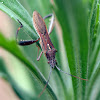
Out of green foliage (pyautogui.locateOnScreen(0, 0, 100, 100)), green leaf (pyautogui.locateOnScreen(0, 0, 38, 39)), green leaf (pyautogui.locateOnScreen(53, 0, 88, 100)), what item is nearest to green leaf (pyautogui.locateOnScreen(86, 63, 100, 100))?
green foliage (pyautogui.locateOnScreen(0, 0, 100, 100))

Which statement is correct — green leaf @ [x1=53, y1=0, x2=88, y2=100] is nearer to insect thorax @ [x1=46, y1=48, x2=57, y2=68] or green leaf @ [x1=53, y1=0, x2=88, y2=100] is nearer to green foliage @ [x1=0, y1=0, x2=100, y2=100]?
green foliage @ [x1=0, y1=0, x2=100, y2=100]

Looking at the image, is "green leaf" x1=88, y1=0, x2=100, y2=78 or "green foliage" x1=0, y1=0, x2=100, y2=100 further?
"green leaf" x1=88, y1=0, x2=100, y2=78

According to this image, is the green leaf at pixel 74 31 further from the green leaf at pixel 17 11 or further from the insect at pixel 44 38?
the insect at pixel 44 38

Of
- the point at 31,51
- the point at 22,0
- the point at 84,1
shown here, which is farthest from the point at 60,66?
the point at 84,1

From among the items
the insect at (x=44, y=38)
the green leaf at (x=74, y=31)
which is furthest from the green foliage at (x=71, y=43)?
the insect at (x=44, y=38)

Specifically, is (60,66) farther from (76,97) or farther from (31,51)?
(76,97)

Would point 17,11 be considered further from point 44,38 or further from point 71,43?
point 44,38
